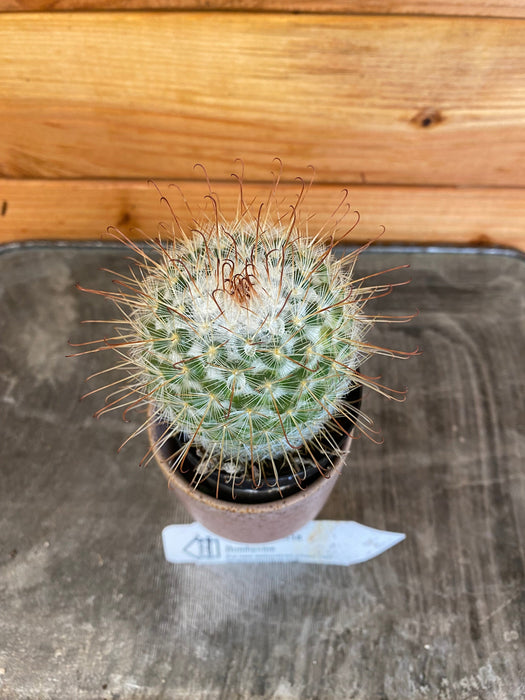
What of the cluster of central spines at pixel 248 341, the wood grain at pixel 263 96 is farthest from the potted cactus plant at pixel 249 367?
the wood grain at pixel 263 96

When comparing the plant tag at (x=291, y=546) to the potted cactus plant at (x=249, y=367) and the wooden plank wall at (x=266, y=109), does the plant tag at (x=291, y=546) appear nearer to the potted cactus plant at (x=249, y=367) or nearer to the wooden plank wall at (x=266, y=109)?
the potted cactus plant at (x=249, y=367)

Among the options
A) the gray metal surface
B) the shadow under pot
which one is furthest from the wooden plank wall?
the shadow under pot

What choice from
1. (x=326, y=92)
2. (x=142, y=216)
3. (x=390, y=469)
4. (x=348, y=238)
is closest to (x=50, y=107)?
(x=142, y=216)

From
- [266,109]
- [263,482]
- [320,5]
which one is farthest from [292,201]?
[263,482]

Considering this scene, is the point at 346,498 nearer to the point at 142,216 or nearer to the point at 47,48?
the point at 142,216

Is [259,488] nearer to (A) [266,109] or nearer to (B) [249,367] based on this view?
(B) [249,367]

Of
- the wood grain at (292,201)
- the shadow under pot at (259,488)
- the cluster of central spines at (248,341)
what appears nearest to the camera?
the cluster of central spines at (248,341)
